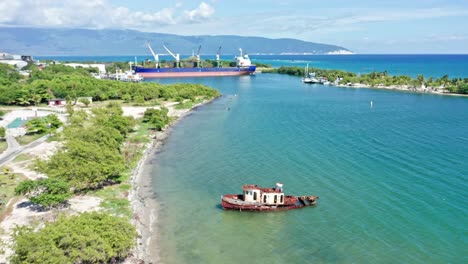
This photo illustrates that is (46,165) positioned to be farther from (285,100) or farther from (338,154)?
(285,100)

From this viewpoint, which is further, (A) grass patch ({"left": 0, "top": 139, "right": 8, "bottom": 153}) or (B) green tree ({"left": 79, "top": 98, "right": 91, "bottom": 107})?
(B) green tree ({"left": 79, "top": 98, "right": 91, "bottom": 107})

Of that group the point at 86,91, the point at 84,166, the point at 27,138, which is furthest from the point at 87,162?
the point at 86,91

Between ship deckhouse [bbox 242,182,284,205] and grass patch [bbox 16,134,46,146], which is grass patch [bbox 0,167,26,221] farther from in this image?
ship deckhouse [bbox 242,182,284,205]

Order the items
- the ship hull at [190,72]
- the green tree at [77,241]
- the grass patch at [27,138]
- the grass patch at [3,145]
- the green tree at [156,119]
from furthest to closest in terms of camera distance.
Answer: the ship hull at [190,72] < the green tree at [156,119] < the grass patch at [27,138] < the grass patch at [3,145] < the green tree at [77,241]

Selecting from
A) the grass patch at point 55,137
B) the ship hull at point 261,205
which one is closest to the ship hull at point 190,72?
the grass patch at point 55,137

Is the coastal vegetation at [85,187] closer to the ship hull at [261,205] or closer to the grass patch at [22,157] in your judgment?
the grass patch at [22,157]

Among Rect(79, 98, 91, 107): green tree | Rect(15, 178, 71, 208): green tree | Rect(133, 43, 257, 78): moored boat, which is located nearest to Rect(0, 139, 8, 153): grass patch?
Rect(15, 178, 71, 208): green tree

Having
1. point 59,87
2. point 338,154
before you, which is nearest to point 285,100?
point 338,154

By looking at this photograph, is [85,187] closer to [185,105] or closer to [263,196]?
[263,196]
